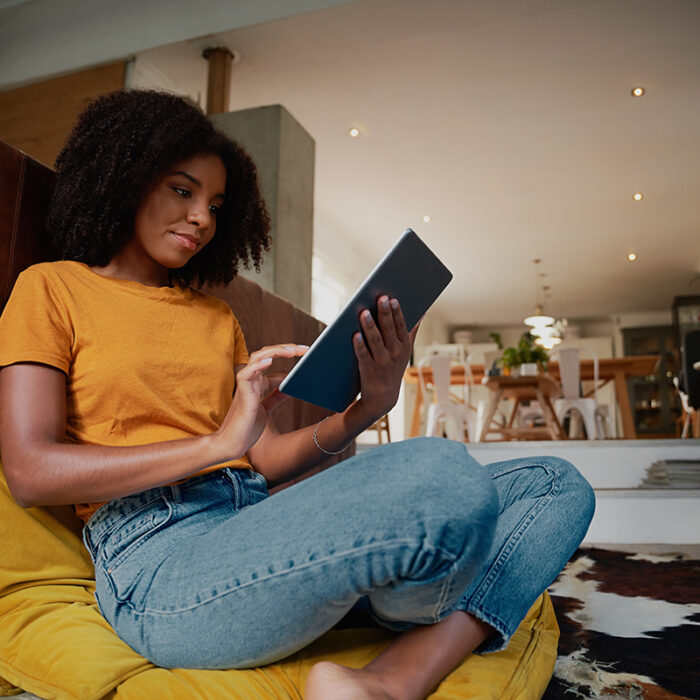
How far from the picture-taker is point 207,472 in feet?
2.73

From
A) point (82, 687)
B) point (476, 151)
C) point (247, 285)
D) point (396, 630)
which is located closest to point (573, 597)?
point (396, 630)

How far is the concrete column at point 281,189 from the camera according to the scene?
3240 millimetres

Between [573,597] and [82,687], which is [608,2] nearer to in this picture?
[573,597]

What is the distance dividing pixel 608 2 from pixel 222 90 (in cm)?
213

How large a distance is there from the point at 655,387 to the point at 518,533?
30.9 ft

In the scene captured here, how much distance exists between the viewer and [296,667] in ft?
2.34

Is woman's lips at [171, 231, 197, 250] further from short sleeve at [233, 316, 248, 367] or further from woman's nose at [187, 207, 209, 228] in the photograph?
short sleeve at [233, 316, 248, 367]

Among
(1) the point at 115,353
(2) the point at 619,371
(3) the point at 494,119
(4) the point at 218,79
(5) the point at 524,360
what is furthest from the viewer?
(2) the point at 619,371

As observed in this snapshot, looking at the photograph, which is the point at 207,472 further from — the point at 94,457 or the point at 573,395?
the point at 573,395

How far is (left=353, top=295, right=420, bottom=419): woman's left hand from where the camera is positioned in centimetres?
85

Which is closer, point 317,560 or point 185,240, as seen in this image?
point 317,560

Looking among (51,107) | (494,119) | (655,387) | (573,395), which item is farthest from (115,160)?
(655,387)

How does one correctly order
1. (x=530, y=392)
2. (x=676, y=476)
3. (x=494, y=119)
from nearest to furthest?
(x=676, y=476), (x=494, y=119), (x=530, y=392)

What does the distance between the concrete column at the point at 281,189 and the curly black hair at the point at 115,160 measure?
2.15 meters
